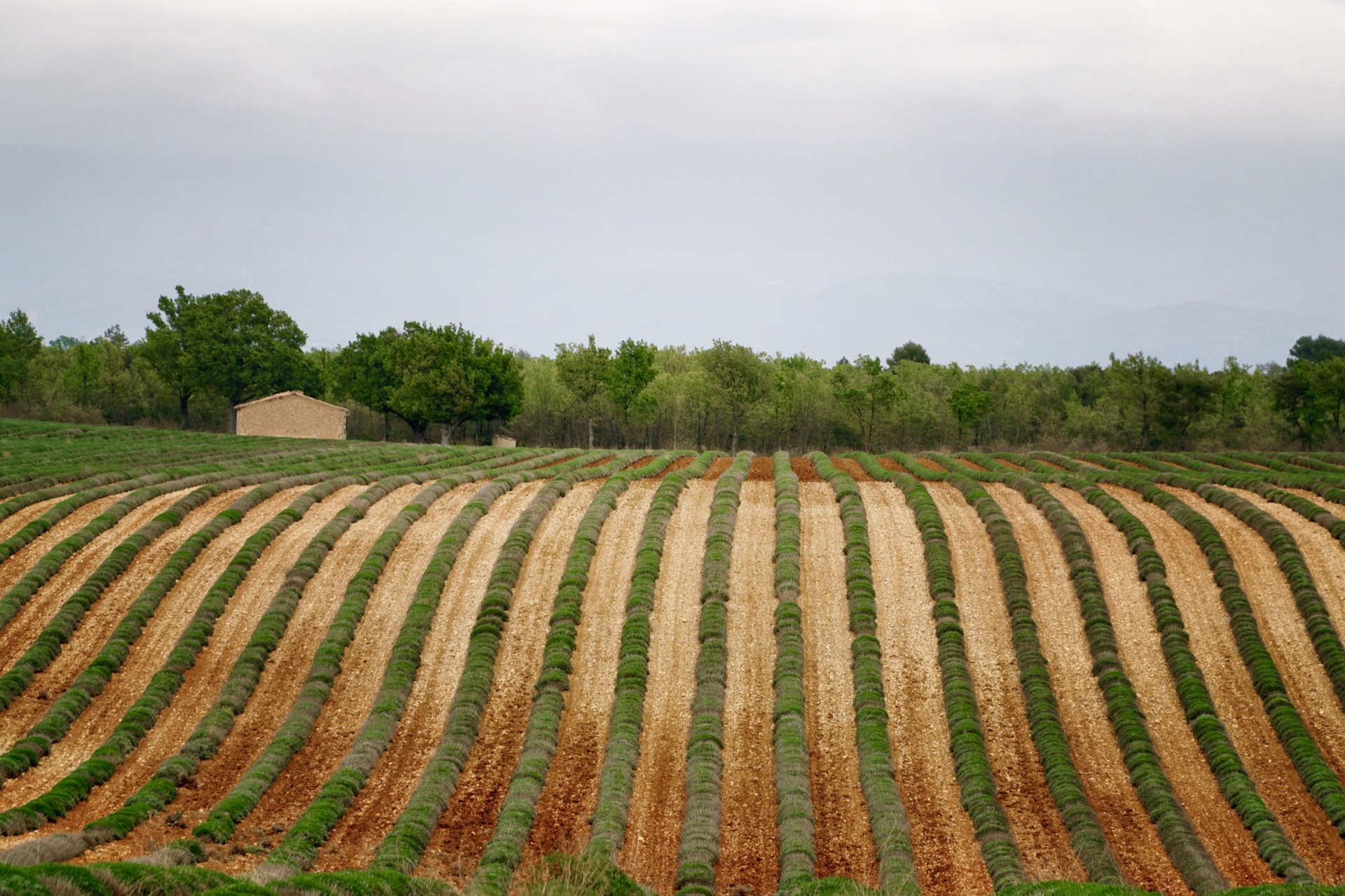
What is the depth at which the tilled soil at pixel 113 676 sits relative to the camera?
19844 mm

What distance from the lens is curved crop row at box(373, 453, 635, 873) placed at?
55.3 feet

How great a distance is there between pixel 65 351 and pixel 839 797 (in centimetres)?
11128

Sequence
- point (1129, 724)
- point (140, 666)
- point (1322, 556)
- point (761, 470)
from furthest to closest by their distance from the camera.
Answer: point (761, 470), point (1322, 556), point (140, 666), point (1129, 724)

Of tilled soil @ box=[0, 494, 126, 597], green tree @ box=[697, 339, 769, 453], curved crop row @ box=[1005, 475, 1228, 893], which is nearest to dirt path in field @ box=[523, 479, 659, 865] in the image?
curved crop row @ box=[1005, 475, 1228, 893]

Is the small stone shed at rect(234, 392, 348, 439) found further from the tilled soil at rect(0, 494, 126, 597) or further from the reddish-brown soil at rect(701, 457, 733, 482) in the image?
the reddish-brown soil at rect(701, 457, 733, 482)

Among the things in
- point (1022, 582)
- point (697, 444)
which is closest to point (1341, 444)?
point (697, 444)

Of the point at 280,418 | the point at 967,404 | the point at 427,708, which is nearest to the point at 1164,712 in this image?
the point at 427,708

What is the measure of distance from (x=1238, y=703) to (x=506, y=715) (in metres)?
16.3

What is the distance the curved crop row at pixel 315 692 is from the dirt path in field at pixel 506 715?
365cm

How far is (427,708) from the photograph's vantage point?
22312 millimetres

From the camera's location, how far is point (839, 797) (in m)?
A: 19.0

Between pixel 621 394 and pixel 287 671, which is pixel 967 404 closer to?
pixel 621 394

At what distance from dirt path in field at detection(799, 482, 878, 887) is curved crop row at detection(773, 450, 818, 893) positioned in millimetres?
244

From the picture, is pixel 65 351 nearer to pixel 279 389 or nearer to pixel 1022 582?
pixel 279 389
